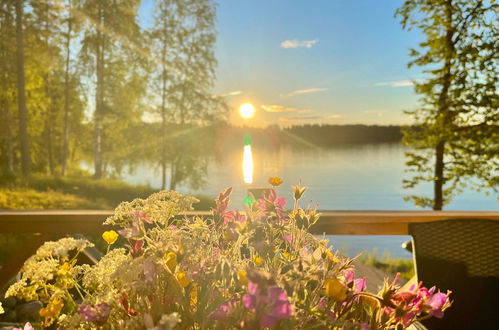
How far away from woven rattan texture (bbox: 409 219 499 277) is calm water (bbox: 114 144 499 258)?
49.4 ft

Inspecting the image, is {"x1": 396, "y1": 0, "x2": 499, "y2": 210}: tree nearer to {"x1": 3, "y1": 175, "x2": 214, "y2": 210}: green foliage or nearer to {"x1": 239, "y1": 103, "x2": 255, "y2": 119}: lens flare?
{"x1": 239, "y1": 103, "x2": 255, "y2": 119}: lens flare

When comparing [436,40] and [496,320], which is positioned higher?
[436,40]

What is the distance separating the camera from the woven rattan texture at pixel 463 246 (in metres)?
2.19

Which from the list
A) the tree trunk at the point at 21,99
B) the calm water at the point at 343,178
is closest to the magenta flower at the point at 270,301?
the calm water at the point at 343,178

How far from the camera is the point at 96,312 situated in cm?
72

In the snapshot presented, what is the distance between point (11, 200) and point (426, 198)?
32.3 feet

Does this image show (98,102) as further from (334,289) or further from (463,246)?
(334,289)

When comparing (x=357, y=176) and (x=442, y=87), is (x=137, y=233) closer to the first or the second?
(x=442, y=87)

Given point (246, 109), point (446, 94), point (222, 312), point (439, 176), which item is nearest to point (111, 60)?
point (446, 94)

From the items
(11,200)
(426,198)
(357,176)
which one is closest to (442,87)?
(426,198)

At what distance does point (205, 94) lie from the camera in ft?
59.9

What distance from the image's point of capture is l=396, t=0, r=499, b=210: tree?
8.97m

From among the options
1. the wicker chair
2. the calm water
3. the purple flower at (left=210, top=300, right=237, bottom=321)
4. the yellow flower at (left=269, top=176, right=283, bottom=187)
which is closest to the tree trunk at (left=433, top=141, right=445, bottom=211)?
the calm water

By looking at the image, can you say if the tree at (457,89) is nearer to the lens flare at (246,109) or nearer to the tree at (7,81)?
the lens flare at (246,109)
